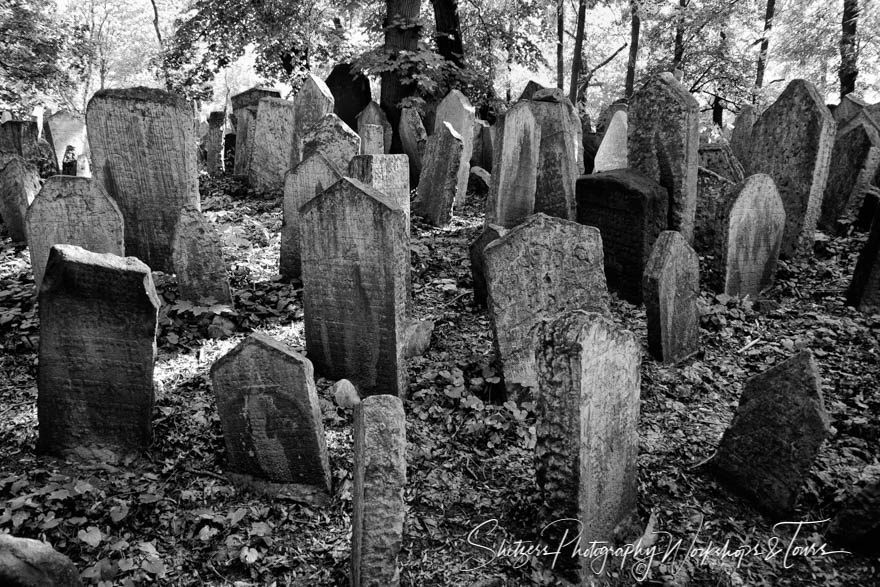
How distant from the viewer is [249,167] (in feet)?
30.9

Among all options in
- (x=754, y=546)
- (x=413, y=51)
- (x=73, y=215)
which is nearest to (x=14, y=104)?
(x=413, y=51)

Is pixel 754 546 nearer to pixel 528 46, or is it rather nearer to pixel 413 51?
pixel 413 51

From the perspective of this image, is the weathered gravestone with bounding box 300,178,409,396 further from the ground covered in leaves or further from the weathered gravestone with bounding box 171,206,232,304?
the weathered gravestone with bounding box 171,206,232,304

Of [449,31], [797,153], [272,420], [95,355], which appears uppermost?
[449,31]

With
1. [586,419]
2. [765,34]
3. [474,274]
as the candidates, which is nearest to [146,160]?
[474,274]

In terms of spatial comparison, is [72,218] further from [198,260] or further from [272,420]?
[272,420]

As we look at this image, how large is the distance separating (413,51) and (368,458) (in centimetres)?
1061

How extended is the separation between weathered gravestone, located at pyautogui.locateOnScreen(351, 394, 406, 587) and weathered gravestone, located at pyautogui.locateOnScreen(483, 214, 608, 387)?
1734mm

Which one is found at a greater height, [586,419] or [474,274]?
[474,274]

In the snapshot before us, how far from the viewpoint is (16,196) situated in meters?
6.94

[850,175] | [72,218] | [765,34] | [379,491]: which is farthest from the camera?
[765,34]

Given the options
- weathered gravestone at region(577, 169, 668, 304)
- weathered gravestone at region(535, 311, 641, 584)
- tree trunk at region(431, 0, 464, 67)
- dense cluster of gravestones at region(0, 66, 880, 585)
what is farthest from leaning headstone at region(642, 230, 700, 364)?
tree trunk at region(431, 0, 464, 67)

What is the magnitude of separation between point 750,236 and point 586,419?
4032 mm

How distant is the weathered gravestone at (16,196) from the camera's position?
6910mm
